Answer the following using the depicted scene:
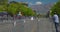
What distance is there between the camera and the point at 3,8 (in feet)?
318

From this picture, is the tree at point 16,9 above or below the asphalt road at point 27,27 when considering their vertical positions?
below

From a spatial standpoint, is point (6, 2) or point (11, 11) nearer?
point (11, 11)

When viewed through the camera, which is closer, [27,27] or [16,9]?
[27,27]

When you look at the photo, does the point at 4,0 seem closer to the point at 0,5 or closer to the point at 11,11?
the point at 0,5

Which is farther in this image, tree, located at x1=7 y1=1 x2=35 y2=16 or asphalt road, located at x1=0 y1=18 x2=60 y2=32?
tree, located at x1=7 y1=1 x2=35 y2=16

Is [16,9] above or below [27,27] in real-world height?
below

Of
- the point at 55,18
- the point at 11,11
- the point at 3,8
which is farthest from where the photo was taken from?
the point at 3,8

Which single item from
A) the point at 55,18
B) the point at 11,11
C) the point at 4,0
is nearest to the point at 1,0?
the point at 4,0

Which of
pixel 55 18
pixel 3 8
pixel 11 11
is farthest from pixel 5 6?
pixel 55 18

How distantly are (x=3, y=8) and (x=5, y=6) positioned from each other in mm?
2104

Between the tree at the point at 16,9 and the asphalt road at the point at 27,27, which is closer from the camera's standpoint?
the asphalt road at the point at 27,27

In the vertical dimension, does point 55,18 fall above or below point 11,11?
above

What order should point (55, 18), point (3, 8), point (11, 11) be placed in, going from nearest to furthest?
1. point (55, 18)
2. point (11, 11)
3. point (3, 8)

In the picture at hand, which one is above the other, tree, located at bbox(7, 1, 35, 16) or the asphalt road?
the asphalt road
